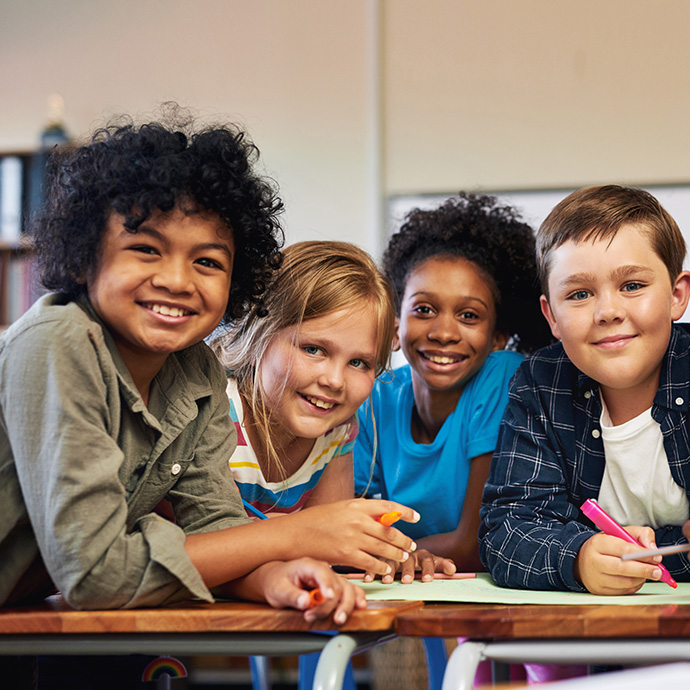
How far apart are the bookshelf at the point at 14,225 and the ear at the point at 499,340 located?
7.58 ft

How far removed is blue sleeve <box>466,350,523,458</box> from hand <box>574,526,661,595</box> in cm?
54

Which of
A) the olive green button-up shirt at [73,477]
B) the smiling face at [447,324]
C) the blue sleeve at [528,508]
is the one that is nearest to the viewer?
the olive green button-up shirt at [73,477]

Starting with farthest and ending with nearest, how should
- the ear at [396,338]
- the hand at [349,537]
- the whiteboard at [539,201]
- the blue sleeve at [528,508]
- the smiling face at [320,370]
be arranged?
the whiteboard at [539,201], the ear at [396,338], the smiling face at [320,370], the blue sleeve at [528,508], the hand at [349,537]

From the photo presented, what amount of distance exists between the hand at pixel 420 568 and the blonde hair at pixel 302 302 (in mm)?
297

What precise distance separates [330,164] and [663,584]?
2.72m

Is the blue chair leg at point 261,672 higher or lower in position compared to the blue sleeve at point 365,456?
lower

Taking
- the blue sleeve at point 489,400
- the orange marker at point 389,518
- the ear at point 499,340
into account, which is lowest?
the orange marker at point 389,518

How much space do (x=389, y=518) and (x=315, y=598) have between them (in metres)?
0.17

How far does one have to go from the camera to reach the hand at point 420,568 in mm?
1063

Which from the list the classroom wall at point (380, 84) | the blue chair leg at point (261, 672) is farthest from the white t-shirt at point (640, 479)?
the classroom wall at point (380, 84)

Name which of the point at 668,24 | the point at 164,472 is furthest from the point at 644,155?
the point at 164,472

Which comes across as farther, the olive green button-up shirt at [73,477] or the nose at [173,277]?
the nose at [173,277]

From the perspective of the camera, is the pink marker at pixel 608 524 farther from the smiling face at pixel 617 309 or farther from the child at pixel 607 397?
the smiling face at pixel 617 309

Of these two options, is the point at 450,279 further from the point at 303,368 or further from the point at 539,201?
the point at 539,201
